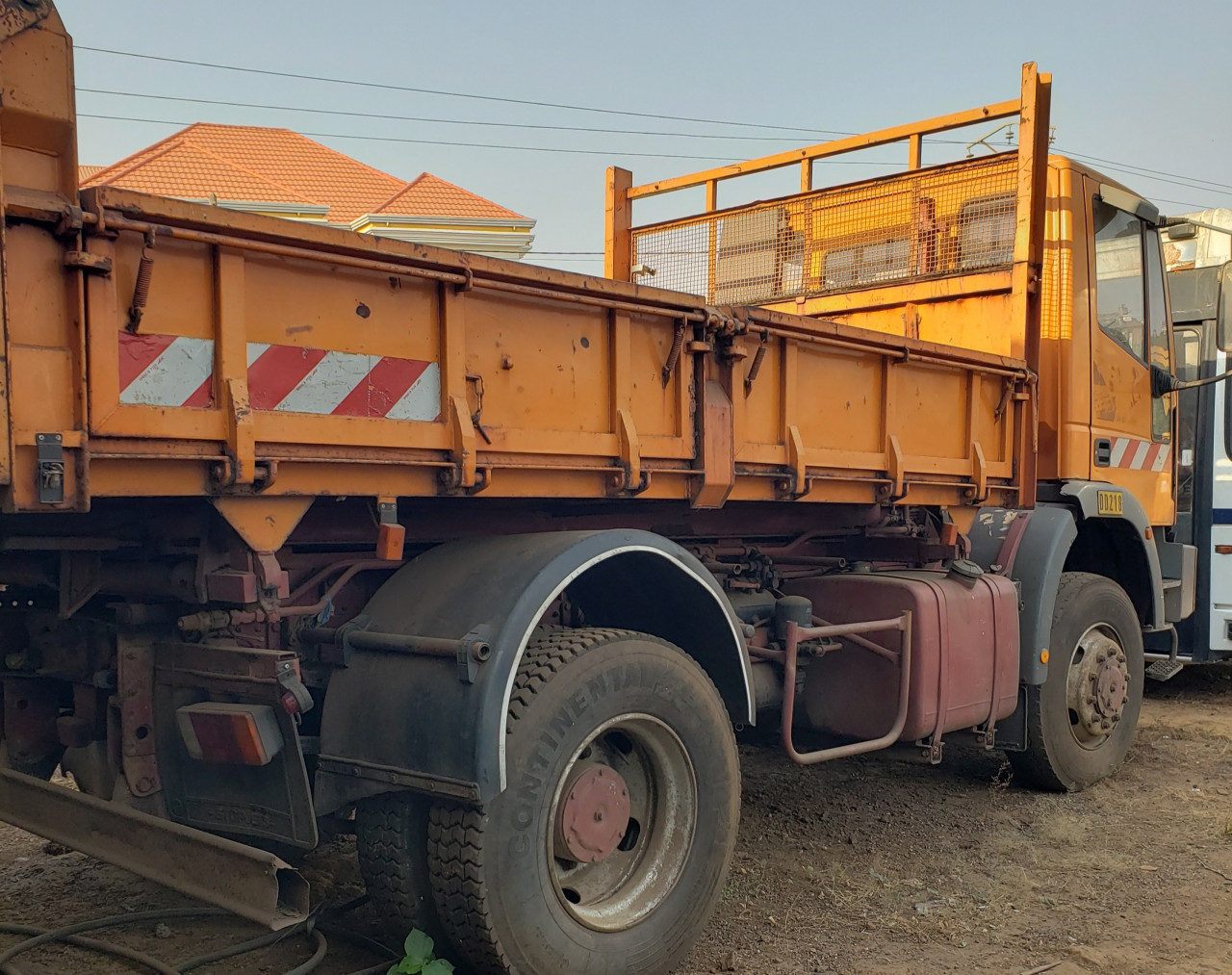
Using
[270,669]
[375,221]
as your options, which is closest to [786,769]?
[270,669]

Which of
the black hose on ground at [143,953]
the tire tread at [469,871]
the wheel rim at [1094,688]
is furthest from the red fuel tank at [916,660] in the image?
the black hose on ground at [143,953]

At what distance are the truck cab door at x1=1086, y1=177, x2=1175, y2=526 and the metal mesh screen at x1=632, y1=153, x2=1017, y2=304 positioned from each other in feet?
2.08

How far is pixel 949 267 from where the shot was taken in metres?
5.79

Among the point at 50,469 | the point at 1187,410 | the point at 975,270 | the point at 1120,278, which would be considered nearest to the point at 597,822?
the point at 50,469

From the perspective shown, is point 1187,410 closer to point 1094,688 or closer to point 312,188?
point 1094,688

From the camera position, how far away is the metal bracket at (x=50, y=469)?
7.44 ft

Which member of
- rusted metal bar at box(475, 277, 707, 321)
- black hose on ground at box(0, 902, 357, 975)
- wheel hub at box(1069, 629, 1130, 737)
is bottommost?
black hose on ground at box(0, 902, 357, 975)

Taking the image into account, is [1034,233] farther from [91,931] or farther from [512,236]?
[512,236]

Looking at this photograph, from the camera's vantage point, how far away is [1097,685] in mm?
5691

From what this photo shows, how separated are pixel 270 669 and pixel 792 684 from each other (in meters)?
2.08

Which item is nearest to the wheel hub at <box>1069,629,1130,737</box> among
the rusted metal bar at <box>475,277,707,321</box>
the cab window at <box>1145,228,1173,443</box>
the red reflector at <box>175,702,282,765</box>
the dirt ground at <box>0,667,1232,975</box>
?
the dirt ground at <box>0,667,1232,975</box>

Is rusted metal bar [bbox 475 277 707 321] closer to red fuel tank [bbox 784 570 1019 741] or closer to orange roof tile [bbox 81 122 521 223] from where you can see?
red fuel tank [bbox 784 570 1019 741]

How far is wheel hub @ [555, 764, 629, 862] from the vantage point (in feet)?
10.3

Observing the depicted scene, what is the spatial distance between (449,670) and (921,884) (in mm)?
2426
